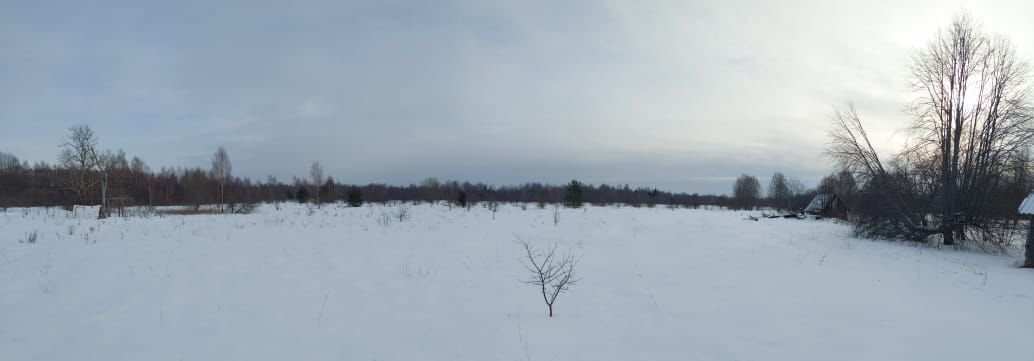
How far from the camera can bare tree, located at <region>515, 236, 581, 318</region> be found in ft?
19.1

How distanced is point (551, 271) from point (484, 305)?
99.5 inches

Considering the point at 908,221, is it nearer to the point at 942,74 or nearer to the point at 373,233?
the point at 942,74

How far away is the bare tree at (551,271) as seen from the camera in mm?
5828

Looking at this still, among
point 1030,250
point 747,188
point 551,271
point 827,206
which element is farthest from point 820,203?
point 747,188

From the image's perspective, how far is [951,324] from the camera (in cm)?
483

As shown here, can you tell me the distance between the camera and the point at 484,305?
5703 millimetres

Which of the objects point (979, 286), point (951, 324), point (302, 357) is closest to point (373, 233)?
point (302, 357)

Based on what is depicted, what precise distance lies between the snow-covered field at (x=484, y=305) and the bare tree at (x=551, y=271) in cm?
21

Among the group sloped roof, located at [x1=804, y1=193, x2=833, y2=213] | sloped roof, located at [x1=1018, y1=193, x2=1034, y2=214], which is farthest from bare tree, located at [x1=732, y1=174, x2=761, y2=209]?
sloped roof, located at [x1=1018, y1=193, x2=1034, y2=214]

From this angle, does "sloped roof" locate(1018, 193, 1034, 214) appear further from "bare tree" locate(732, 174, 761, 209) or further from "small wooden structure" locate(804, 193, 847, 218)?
"bare tree" locate(732, 174, 761, 209)

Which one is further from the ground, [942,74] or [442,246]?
[942,74]

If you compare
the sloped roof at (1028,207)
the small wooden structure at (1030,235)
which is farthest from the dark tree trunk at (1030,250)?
the sloped roof at (1028,207)

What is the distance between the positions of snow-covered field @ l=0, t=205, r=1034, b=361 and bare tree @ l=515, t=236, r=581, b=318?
0.21 meters

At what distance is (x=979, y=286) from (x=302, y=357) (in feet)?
35.0
